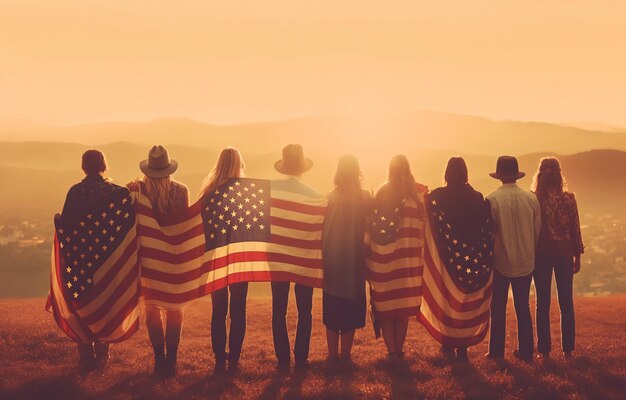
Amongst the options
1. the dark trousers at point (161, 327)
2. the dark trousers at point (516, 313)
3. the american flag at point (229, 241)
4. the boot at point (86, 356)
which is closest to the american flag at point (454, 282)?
the dark trousers at point (516, 313)

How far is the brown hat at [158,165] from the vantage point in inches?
374

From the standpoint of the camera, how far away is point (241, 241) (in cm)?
1030

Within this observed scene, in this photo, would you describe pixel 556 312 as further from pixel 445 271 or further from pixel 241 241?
pixel 241 241

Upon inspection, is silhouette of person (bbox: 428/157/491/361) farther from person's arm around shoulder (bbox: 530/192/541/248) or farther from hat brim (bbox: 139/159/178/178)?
hat brim (bbox: 139/159/178/178)

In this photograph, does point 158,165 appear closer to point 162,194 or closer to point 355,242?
point 162,194

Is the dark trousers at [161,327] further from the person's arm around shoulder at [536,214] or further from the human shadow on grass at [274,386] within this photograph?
the person's arm around shoulder at [536,214]

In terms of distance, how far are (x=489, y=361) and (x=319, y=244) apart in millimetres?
3220

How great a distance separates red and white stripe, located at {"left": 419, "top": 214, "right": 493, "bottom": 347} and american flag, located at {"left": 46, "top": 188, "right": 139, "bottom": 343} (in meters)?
4.59

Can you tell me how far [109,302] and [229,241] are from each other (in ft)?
6.70

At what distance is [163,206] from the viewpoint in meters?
9.90

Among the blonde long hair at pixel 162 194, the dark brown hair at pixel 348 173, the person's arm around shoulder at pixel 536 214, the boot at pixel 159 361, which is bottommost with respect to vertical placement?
the boot at pixel 159 361

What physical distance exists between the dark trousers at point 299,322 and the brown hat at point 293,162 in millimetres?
1794

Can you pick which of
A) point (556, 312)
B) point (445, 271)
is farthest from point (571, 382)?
point (556, 312)

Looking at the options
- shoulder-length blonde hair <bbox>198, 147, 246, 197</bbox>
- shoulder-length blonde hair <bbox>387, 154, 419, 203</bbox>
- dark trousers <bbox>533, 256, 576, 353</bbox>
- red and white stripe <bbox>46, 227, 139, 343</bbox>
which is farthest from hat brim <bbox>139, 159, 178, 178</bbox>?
dark trousers <bbox>533, 256, 576, 353</bbox>
